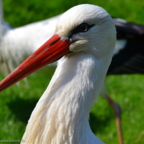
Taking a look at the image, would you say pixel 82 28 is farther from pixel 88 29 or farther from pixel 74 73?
pixel 74 73

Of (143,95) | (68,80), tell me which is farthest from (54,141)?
(143,95)

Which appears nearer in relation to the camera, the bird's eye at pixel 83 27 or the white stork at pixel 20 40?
the bird's eye at pixel 83 27

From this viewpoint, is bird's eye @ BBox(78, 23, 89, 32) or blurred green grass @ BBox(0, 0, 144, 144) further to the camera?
blurred green grass @ BBox(0, 0, 144, 144)

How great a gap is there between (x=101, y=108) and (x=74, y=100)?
2.42 metres

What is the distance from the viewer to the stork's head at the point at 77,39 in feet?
6.23

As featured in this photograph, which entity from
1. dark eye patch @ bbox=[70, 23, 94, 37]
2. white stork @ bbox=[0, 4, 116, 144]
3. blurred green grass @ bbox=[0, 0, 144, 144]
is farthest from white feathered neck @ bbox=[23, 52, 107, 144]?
blurred green grass @ bbox=[0, 0, 144, 144]

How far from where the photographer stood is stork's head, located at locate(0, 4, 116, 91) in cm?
190

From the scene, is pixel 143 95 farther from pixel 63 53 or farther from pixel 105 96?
pixel 63 53

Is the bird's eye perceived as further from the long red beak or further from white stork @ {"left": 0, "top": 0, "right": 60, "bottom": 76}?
white stork @ {"left": 0, "top": 0, "right": 60, "bottom": 76}

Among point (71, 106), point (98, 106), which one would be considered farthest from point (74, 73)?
point (98, 106)

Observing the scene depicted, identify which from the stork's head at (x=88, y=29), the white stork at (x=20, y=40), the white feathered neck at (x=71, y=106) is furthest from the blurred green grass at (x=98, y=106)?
the stork's head at (x=88, y=29)

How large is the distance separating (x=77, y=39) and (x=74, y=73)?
0.17m

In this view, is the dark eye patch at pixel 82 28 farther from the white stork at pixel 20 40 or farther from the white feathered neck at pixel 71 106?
the white stork at pixel 20 40

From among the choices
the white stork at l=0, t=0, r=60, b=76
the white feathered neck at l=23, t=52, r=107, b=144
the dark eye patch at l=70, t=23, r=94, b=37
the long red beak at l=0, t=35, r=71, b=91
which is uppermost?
the dark eye patch at l=70, t=23, r=94, b=37
